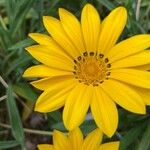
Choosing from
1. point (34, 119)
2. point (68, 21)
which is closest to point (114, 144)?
point (68, 21)

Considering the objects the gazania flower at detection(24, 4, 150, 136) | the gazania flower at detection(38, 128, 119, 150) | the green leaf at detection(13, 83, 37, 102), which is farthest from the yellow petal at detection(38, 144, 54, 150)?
the green leaf at detection(13, 83, 37, 102)

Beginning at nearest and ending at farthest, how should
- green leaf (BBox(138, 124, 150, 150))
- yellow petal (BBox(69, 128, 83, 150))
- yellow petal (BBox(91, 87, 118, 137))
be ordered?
yellow petal (BBox(91, 87, 118, 137)) → yellow petal (BBox(69, 128, 83, 150)) → green leaf (BBox(138, 124, 150, 150))

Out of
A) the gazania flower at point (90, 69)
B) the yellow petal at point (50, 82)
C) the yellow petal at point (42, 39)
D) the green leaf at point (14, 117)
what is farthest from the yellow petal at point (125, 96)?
the green leaf at point (14, 117)

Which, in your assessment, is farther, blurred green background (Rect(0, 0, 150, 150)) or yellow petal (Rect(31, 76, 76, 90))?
blurred green background (Rect(0, 0, 150, 150))

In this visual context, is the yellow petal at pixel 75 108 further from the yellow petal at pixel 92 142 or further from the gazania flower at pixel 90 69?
the yellow petal at pixel 92 142

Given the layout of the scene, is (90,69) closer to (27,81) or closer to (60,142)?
(60,142)

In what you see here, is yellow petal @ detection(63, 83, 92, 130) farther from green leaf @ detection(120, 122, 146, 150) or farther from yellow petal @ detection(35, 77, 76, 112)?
green leaf @ detection(120, 122, 146, 150)
